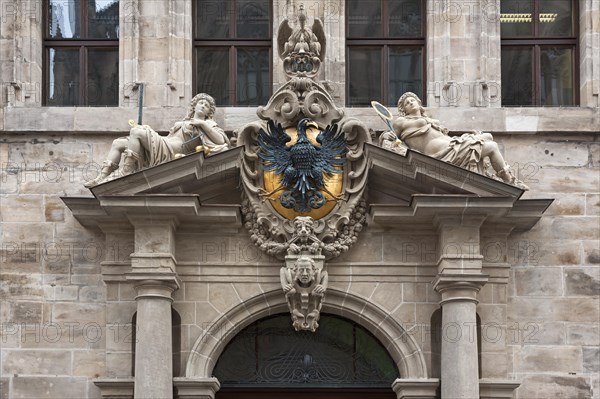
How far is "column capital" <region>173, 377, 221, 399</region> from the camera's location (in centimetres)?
1945

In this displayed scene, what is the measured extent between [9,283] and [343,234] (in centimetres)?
376

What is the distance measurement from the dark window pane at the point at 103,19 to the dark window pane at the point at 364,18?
2.74 m

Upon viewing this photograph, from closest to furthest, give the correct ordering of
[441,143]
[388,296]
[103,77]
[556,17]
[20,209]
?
[441,143], [388,296], [20,209], [103,77], [556,17]

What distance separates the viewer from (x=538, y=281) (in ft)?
65.9

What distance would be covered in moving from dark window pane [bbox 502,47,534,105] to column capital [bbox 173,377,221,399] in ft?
15.8

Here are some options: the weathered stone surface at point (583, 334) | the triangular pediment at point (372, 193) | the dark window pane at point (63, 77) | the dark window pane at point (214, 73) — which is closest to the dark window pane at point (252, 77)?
the dark window pane at point (214, 73)

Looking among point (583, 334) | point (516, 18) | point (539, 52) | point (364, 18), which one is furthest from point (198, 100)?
point (583, 334)

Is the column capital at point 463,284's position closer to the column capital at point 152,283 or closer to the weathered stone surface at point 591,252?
the weathered stone surface at point 591,252

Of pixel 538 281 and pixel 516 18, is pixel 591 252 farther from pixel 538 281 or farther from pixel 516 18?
pixel 516 18

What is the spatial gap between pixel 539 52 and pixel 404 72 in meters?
1.60

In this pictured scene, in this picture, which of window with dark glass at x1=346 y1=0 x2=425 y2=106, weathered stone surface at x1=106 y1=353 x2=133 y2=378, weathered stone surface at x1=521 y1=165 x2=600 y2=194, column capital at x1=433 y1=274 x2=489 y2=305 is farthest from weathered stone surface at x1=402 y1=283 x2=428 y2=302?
weathered stone surface at x1=106 y1=353 x2=133 y2=378

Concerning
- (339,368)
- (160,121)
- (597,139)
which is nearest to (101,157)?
(160,121)

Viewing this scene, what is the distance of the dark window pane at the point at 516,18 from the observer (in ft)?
69.3

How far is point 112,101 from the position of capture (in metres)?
20.9
